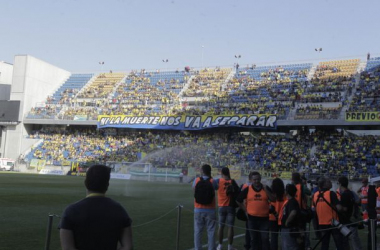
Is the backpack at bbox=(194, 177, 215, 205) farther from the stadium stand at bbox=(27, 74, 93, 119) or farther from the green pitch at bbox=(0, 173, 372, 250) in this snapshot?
the stadium stand at bbox=(27, 74, 93, 119)

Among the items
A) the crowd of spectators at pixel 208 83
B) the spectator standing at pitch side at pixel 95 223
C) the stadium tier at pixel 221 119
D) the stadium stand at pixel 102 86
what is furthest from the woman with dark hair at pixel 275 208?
the stadium stand at pixel 102 86

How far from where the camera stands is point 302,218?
6.88m

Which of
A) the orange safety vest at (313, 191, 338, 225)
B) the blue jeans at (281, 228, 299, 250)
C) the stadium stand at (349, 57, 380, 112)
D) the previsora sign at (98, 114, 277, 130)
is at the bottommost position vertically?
the blue jeans at (281, 228, 299, 250)

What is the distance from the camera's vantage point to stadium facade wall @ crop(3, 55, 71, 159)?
5331 centimetres

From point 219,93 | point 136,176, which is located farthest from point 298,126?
point 136,176

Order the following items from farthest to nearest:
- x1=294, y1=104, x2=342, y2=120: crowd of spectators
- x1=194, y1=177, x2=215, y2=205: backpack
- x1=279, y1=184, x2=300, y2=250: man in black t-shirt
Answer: x1=294, y1=104, x2=342, y2=120: crowd of spectators
x1=194, y1=177, x2=215, y2=205: backpack
x1=279, y1=184, x2=300, y2=250: man in black t-shirt

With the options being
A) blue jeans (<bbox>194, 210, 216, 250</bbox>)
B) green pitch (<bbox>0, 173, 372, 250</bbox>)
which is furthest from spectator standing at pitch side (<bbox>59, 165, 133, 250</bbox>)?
blue jeans (<bbox>194, 210, 216, 250</bbox>)

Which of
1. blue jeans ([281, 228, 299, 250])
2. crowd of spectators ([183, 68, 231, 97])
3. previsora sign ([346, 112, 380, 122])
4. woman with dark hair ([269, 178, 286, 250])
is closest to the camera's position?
blue jeans ([281, 228, 299, 250])

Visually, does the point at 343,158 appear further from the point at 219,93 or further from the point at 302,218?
the point at 302,218

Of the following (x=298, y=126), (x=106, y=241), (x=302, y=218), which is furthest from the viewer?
(x=298, y=126)

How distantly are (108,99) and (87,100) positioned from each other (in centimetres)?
338

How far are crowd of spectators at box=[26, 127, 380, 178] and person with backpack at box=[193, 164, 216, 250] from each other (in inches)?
1013

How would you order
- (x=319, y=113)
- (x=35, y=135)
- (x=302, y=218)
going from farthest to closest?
(x=35, y=135) < (x=319, y=113) < (x=302, y=218)

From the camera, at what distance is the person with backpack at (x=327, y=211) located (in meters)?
7.66
